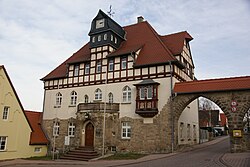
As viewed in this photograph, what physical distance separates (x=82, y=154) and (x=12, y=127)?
6.16m

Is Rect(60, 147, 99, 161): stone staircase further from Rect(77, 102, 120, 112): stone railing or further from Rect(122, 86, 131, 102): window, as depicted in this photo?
Rect(122, 86, 131, 102): window

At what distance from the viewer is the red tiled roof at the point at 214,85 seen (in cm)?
1881

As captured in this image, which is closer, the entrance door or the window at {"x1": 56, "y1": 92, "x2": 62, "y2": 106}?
the entrance door

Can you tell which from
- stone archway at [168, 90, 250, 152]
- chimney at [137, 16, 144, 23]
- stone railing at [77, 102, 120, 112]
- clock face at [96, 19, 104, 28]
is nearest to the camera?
stone archway at [168, 90, 250, 152]

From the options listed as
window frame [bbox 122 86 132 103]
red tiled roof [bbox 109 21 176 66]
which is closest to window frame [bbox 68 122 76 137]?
window frame [bbox 122 86 132 103]

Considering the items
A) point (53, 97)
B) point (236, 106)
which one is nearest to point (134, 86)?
point (236, 106)

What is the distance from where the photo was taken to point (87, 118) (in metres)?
23.0

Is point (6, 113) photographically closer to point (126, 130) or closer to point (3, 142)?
Answer: point (3, 142)

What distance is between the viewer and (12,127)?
70.8 feet

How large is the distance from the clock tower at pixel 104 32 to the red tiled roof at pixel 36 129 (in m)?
9.57

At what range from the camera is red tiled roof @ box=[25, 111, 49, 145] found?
24.4 m

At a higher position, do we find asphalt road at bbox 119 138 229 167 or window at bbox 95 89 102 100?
window at bbox 95 89 102 100

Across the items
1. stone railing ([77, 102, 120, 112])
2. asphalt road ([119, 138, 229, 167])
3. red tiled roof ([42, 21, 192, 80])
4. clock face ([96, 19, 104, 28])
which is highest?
clock face ([96, 19, 104, 28])

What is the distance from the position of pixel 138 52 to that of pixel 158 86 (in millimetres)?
4139
